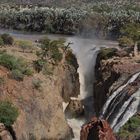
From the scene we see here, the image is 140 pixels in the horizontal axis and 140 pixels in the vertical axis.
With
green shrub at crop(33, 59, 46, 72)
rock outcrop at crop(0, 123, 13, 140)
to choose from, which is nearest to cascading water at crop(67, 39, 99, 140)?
green shrub at crop(33, 59, 46, 72)

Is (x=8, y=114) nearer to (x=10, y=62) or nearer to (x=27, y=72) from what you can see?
(x=27, y=72)

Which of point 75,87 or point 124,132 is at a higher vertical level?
point 124,132

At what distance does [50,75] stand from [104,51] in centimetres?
1820

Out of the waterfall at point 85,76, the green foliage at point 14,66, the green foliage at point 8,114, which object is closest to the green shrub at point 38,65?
the green foliage at point 14,66

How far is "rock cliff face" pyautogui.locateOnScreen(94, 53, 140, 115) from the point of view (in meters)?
76.1

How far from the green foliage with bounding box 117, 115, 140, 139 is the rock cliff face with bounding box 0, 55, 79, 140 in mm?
15091

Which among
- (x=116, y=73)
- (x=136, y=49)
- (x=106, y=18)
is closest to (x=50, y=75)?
(x=116, y=73)

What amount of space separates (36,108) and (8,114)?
6.49m

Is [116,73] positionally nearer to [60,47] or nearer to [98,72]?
[98,72]

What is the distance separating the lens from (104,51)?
95875 millimetres

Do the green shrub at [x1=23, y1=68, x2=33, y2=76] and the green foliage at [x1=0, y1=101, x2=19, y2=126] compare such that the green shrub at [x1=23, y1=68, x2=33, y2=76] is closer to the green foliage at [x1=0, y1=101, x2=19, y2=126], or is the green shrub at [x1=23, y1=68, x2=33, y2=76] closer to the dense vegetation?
the green foliage at [x1=0, y1=101, x2=19, y2=126]

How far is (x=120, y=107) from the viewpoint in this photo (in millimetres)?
64500

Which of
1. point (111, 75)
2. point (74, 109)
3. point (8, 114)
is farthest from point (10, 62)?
point (111, 75)

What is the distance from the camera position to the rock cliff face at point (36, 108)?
67438 mm
